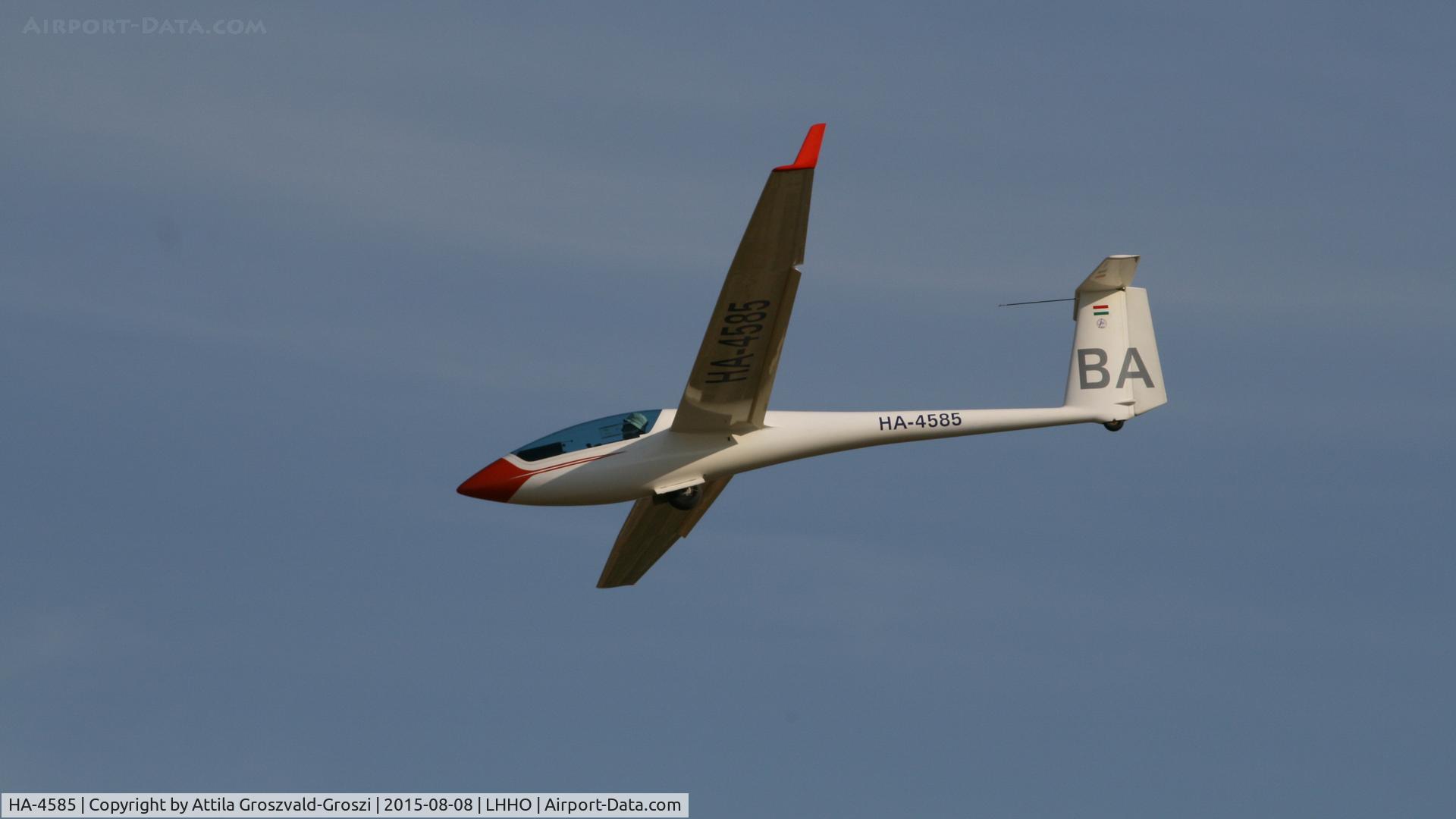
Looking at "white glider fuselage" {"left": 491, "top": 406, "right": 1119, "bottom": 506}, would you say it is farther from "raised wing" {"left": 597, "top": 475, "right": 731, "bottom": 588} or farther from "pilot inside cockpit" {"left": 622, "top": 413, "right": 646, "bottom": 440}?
"raised wing" {"left": 597, "top": 475, "right": 731, "bottom": 588}

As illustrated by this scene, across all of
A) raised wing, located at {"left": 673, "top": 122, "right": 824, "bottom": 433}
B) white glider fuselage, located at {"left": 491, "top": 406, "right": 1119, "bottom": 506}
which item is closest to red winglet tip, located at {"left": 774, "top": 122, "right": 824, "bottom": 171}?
raised wing, located at {"left": 673, "top": 122, "right": 824, "bottom": 433}

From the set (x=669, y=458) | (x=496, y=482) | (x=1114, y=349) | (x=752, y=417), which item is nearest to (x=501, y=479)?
(x=496, y=482)

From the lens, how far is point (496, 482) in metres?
29.7

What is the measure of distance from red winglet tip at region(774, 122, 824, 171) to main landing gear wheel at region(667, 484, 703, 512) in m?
7.71

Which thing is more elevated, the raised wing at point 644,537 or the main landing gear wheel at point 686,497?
the raised wing at point 644,537

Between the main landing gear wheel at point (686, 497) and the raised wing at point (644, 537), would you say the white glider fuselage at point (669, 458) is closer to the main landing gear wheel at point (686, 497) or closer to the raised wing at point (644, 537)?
the main landing gear wheel at point (686, 497)

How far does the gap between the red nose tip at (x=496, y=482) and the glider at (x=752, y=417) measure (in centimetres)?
2

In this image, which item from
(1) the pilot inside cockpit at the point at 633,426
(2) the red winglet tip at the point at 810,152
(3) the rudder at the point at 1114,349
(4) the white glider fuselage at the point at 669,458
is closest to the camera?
(2) the red winglet tip at the point at 810,152

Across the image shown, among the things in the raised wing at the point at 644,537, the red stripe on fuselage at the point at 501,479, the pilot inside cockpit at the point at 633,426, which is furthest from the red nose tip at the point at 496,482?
the raised wing at the point at 644,537

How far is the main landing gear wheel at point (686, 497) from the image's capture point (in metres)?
29.7

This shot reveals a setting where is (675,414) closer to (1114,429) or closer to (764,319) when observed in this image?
(764,319)

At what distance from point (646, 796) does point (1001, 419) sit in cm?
946

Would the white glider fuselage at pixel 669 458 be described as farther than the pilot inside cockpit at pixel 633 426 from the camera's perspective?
No

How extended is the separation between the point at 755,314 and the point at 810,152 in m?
3.51
